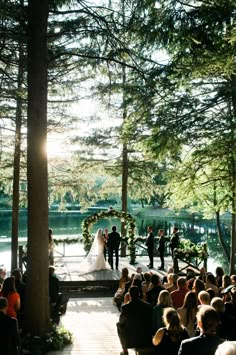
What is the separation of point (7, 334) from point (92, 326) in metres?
4.14

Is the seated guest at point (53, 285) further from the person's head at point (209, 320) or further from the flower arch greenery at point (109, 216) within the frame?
the flower arch greenery at point (109, 216)

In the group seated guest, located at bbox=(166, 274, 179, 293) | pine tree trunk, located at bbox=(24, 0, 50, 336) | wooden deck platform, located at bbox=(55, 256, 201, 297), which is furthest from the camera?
wooden deck platform, located at bbox=(55, 256, 201, 297)

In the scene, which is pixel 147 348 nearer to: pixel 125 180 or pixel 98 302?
pixel 98 302

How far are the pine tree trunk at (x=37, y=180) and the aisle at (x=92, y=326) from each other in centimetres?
83

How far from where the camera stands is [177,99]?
436 inches

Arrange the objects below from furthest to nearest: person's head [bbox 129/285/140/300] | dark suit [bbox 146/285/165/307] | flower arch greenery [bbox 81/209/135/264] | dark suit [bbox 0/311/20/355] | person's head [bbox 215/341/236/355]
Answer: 1. flower arch greenery [bbox 81/209/135/264]
2. dark suit [bbox 146/285/165/307]
3. person's head [bbox 129/285/140/300]
4. dark suit [bbox 0/311/20/355]
5. person's head [bbox 215/341/236/355]

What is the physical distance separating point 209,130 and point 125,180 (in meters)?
8.37

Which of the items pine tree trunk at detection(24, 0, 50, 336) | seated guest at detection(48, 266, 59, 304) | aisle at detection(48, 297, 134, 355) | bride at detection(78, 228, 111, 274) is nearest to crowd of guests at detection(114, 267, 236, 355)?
aisle at detection(48, 297, 134, 355)

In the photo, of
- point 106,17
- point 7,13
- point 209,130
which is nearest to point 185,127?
point 209,130

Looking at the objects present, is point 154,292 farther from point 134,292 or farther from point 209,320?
point 209,320

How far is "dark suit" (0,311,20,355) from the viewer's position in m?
4.79

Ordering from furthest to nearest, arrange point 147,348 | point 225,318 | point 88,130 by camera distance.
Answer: point 88,130
point 147,348
point 225,318

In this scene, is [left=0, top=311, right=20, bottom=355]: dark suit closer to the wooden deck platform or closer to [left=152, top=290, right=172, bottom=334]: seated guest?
[left=152, top=290, right=172, bottom=334]: seated guest

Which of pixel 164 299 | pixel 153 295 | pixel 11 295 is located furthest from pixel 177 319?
pixel 11 295
